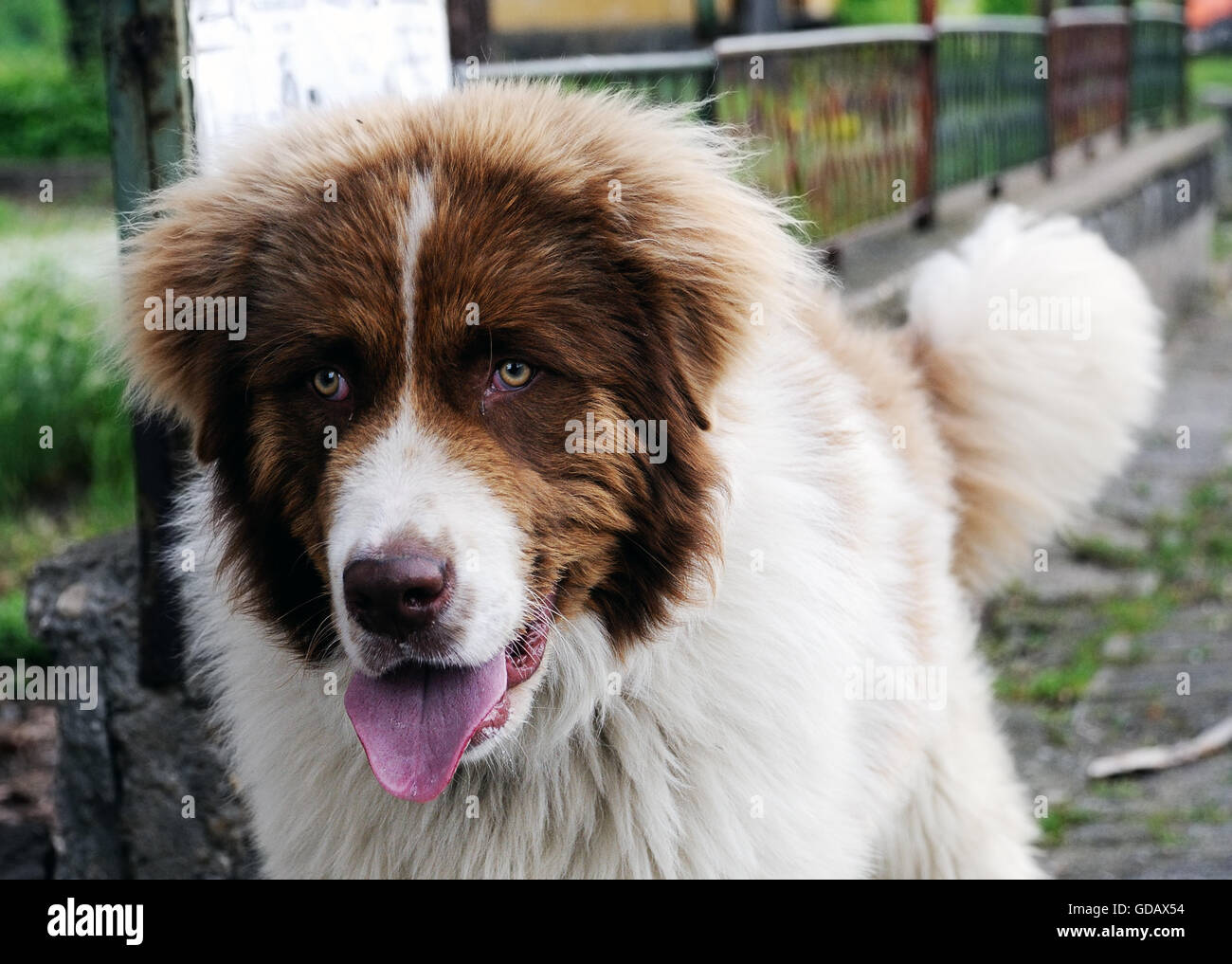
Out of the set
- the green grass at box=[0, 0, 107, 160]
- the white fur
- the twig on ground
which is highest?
→ the green grass at box=[0, 0, 107, 160]

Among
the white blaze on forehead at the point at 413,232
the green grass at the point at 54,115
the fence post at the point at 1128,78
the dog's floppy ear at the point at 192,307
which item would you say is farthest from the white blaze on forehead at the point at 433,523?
the green grass at the point at 54,115

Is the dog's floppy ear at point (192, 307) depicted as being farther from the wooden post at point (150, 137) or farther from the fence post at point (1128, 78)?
the fence post at point (1128, 78)

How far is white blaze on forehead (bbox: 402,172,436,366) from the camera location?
2498 millimetres

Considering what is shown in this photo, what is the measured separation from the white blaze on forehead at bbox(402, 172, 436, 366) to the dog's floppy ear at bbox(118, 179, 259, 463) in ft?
1.18

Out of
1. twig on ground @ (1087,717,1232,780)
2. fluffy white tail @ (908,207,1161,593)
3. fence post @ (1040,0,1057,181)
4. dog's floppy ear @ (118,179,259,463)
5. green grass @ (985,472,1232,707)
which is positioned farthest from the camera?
fence post @ (1040,0,1057,181)

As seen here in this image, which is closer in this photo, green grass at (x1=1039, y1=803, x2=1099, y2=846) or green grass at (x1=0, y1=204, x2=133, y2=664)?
green grass at (x1=1039, y1=803, x2=1099, y2=846)

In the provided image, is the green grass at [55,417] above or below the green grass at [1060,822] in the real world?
above

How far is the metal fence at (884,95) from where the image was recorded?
18.8 ft

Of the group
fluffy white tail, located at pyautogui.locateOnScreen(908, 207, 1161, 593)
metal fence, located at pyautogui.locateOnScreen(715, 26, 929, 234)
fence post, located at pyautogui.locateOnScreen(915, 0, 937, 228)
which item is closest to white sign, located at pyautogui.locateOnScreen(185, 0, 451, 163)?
fluffy white tail, located at pyautogui.locateOnScreen(908, 207, 1161, 593)

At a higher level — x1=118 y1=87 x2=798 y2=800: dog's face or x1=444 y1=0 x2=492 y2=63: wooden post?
x1=444 y1=0 x2=492 y2=63: wooden post

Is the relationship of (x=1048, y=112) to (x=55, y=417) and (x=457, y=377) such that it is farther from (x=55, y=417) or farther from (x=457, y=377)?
(x=457, y=377)

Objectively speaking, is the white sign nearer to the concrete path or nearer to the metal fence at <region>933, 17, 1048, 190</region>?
the concrete path

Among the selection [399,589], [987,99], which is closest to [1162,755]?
[399,589]
